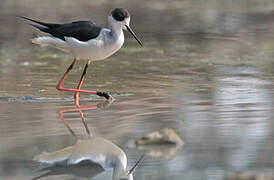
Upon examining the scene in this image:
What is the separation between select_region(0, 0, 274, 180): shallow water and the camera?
5.21 metres

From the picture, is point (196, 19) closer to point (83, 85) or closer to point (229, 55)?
point (229, 55)

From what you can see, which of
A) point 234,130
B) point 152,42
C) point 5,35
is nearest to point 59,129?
point 234,130

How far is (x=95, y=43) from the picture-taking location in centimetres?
778

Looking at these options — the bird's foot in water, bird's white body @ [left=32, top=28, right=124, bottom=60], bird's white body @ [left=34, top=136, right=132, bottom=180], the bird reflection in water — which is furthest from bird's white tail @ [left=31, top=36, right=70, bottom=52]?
bird's white body @ [left=34, top=136, right=132, bottom=180]

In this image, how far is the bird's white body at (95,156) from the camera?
5.12 m

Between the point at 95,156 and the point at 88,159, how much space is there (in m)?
0.09

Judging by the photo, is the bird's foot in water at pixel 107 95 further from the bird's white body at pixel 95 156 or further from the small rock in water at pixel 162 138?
the small rock in water at pixel 162 138

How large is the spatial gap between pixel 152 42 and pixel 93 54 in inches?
171

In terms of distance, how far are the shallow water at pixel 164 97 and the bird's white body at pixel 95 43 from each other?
0.48m

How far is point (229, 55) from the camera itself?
420 inches

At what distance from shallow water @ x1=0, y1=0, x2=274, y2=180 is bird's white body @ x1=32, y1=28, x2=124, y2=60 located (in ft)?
1.57

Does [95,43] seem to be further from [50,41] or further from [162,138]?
[162,138]

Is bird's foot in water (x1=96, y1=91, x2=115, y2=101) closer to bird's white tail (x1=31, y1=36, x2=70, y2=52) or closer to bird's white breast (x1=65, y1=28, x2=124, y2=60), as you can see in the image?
bird's white breast (x1=65, y1=28, x2=124, y2=60)

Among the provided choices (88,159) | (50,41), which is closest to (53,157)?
(88,159)
